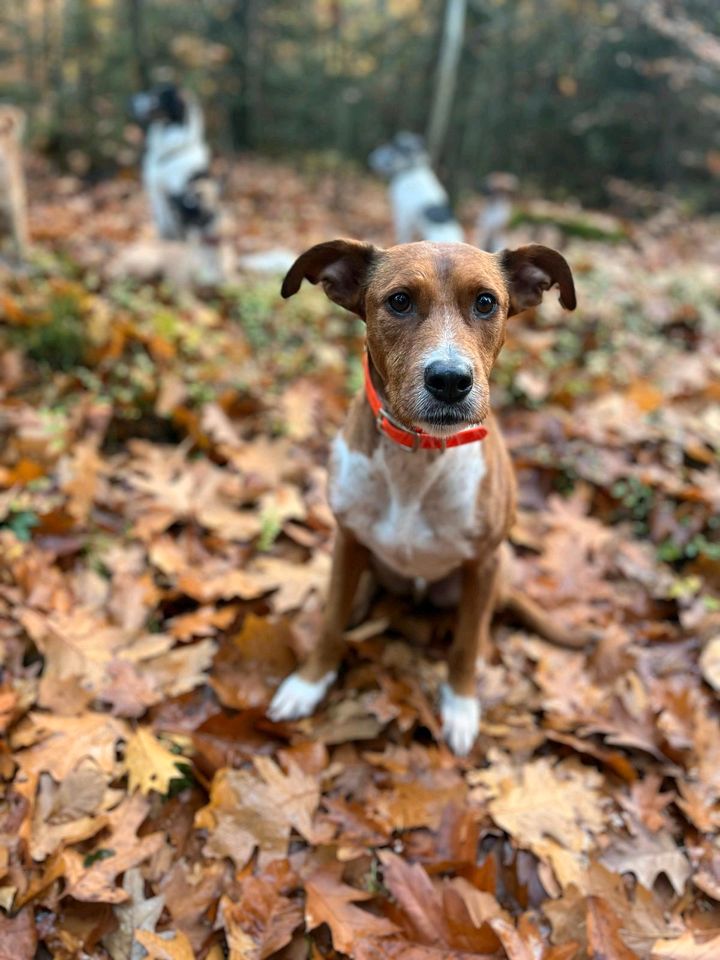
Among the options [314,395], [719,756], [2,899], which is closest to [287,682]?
[2,899]

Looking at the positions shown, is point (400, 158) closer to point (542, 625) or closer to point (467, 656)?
point (542, 625)

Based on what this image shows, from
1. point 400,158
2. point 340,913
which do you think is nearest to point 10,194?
point 400,158

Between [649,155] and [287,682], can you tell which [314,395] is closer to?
[287,682]

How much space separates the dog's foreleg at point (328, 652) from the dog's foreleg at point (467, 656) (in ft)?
1.45

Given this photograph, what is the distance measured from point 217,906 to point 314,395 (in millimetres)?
3309

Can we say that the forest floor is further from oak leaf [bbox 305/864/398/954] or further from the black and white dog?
the black and white dog

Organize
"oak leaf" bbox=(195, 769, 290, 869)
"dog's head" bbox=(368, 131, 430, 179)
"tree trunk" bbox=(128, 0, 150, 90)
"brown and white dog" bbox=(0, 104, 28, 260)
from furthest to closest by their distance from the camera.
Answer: "tree trunk" bbox=(128, 0, 150, 90) < "dog's head" bbox=(368, 131, 430, 179) < "brown and white dog" bbox=(0, 104, 28, 260) < "oak leaf" bbox=(195, 769, 290, 869)

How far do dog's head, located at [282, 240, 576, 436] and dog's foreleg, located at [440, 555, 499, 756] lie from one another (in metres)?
0.83

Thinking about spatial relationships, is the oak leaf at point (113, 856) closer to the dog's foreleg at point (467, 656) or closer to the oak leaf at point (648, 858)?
the dog's foreleg at point (467, 656)

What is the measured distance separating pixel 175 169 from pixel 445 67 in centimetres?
446

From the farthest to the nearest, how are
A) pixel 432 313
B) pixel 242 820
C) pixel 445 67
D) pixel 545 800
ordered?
pixel 445 67, pixel 545 800, pixel 242 820, pixel 432 313

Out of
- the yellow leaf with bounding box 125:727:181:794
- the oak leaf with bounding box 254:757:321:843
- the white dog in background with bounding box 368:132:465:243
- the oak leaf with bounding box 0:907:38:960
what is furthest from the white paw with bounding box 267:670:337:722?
the white dog in background with bounding box 368:132:465:243

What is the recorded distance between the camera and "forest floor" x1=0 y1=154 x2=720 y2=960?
210 centimetres

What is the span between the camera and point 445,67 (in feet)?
29.9
